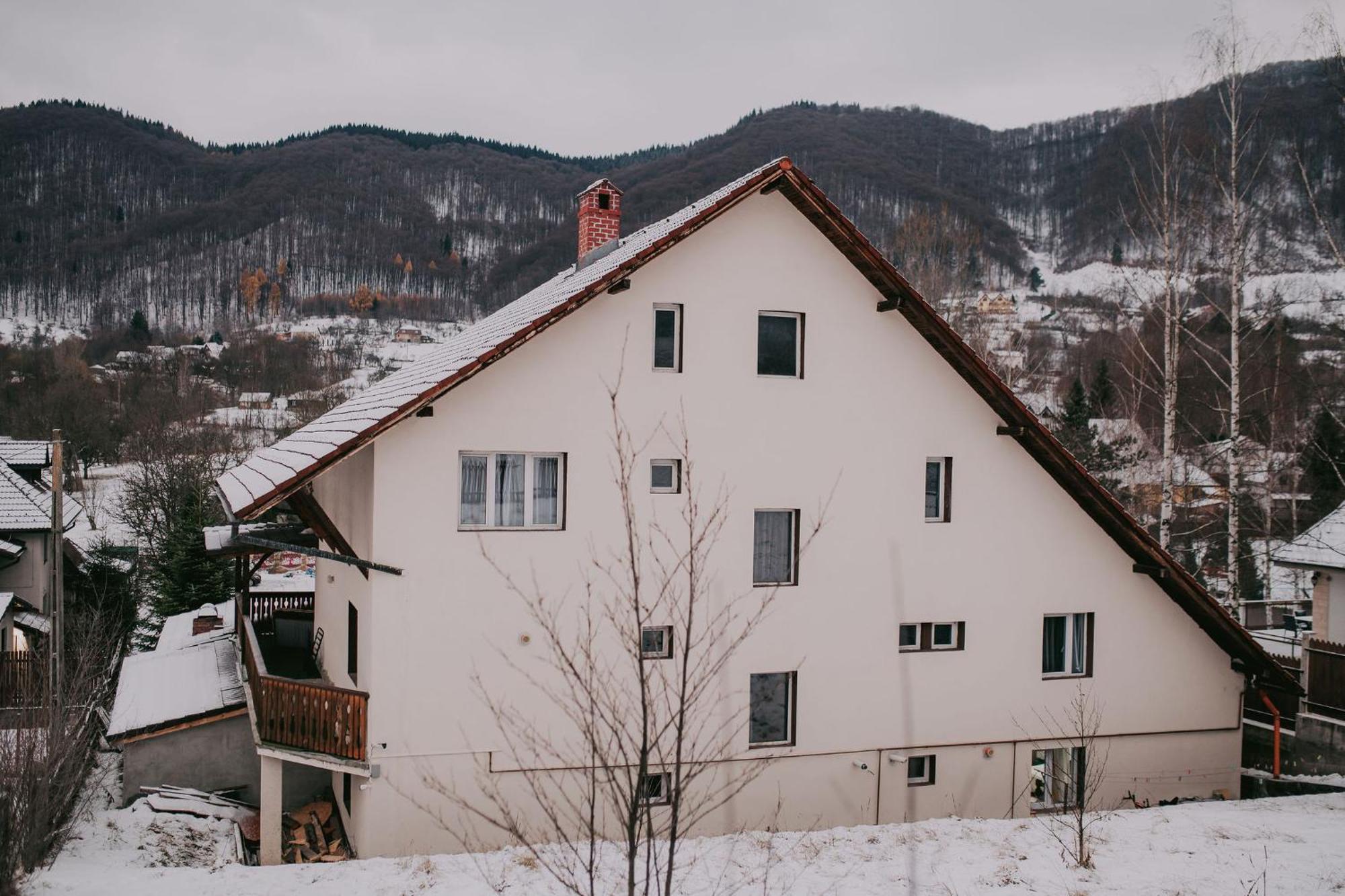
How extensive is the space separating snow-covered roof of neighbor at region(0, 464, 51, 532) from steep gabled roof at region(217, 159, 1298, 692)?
61.9 ft

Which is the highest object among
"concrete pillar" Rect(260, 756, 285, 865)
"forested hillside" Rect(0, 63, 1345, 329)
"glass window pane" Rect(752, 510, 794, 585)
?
"forested hillside" Rect(0, 63, 1345, 329)

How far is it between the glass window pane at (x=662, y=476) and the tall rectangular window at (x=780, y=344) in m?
2.05

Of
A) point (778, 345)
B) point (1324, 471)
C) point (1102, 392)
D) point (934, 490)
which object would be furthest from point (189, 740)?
point (1102, 392)

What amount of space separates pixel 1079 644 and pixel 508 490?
9.91 meters

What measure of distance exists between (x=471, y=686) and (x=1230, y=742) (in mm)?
13311

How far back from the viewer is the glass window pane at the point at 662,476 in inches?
514

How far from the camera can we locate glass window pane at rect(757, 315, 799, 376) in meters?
13.6

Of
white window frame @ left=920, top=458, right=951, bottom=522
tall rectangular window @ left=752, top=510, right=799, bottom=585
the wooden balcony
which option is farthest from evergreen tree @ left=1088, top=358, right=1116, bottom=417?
the wooden balcony

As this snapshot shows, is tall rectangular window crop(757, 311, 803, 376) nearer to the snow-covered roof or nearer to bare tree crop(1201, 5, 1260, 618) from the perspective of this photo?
the snow-covered roof

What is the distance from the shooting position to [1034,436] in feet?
46.6

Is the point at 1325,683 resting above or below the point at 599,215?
below

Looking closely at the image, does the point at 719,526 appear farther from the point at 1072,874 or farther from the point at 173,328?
the point at 173,328

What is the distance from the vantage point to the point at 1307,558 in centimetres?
2067

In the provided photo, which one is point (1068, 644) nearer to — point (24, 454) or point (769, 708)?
point (769, 708)
